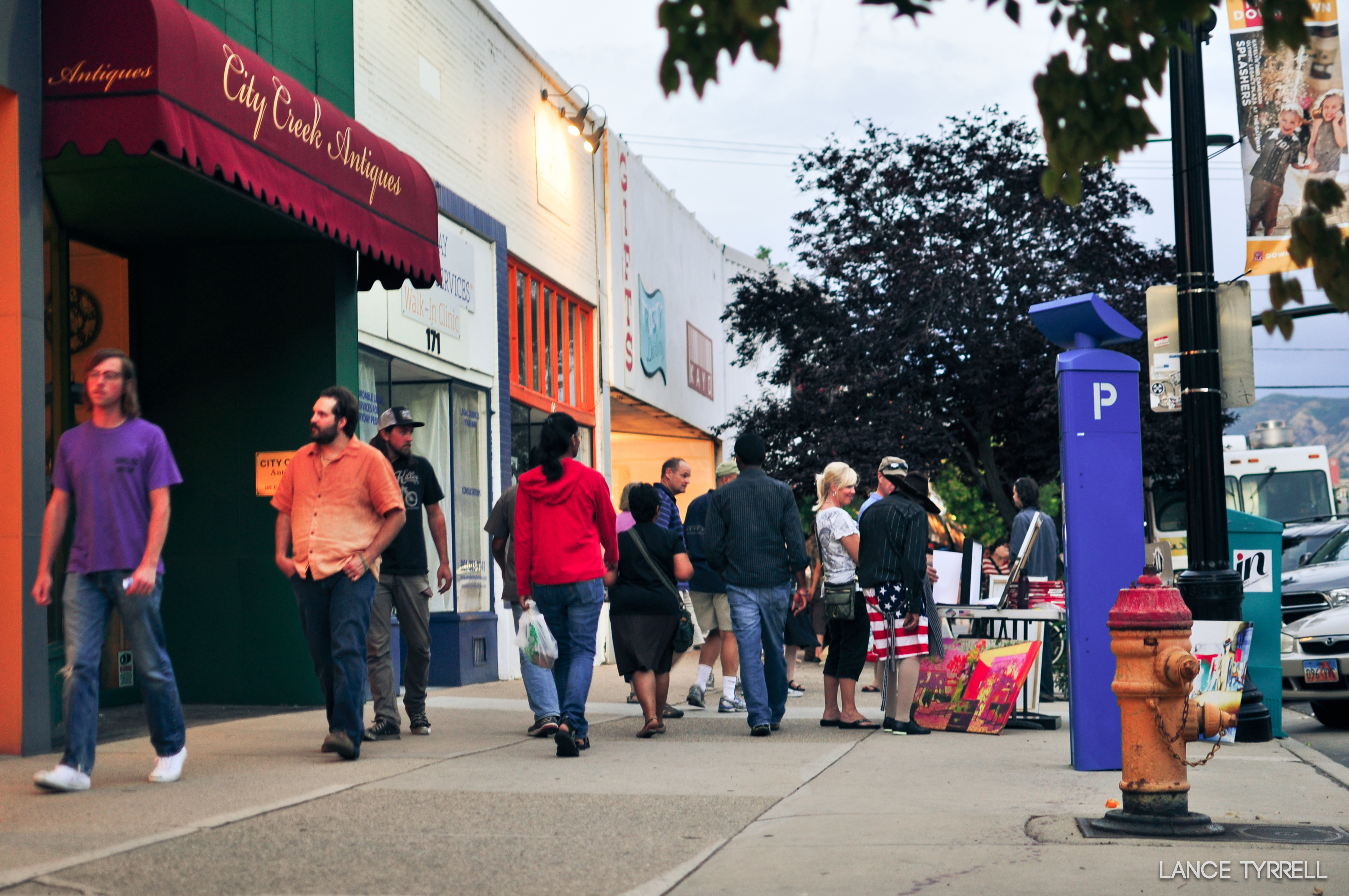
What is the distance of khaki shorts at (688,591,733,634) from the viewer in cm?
1139

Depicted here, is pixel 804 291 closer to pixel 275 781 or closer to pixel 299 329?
pixel 299 329

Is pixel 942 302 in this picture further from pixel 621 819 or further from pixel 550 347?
pixel 621 819

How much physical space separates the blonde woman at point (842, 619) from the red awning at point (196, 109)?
371cm

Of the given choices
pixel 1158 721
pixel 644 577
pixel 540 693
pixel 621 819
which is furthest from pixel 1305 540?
pixel 621 819

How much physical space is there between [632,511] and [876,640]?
1.86m

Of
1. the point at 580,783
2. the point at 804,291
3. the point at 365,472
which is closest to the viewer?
the point at 580,783

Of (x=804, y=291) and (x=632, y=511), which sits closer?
(x=632, y=511)

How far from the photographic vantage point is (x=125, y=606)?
253 inches

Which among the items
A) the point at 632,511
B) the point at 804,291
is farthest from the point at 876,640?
the point at 804,291

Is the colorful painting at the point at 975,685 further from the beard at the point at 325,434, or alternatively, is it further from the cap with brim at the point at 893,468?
the beard at the point at 325,434

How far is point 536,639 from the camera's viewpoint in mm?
8109

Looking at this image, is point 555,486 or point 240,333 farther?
point 240,333

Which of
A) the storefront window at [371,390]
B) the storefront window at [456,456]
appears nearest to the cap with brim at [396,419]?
the storefront window at [371,390]

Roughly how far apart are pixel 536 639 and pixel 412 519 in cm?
134
